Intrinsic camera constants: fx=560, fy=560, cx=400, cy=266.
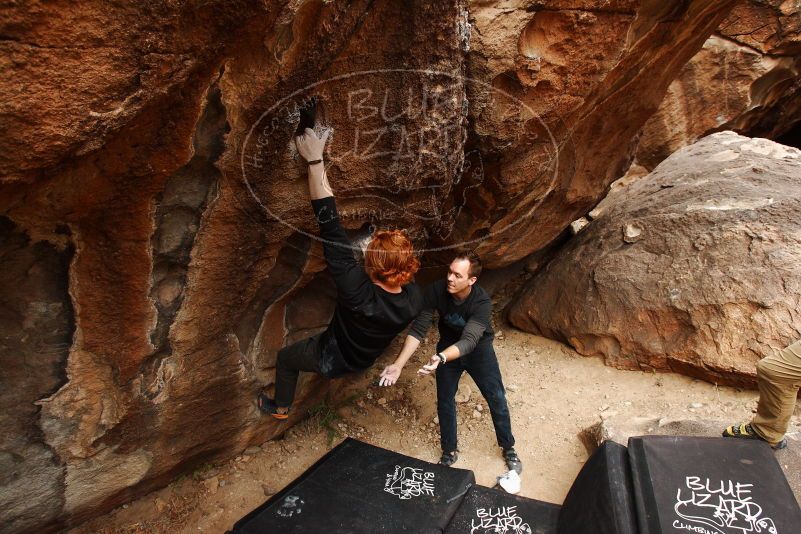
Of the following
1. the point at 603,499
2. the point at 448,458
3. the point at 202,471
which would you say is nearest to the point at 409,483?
the point at 448,458

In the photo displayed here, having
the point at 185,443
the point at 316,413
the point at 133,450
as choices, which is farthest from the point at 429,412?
the point at 133,450

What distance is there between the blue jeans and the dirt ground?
23cm

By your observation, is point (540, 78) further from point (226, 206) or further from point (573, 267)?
point (573, 267)

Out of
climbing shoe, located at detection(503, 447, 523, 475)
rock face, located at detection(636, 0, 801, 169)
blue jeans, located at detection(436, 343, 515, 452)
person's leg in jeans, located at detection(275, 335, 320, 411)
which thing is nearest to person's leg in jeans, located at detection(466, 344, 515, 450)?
blue jeans, located at detection(436, 343, 515, 452)

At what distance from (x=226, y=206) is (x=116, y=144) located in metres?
0.56

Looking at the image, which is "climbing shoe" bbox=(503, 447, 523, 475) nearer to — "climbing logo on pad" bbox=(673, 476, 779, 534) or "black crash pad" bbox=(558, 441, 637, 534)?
"black crash pad" bbox=(558, 441, 637, 534)

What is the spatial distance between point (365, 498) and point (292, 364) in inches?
31.9

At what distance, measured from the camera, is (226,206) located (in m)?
2.41

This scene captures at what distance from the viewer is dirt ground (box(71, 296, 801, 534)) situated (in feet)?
10.5

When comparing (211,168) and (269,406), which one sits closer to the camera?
(211,168)

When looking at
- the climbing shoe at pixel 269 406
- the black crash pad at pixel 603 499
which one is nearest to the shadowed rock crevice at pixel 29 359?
the climbing shoe at pixel 269 406

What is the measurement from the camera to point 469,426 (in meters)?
3.77

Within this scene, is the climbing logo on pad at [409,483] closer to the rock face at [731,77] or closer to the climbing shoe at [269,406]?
the climbing shoe at [269,406]

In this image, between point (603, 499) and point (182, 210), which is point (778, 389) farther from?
point (182, 210)
